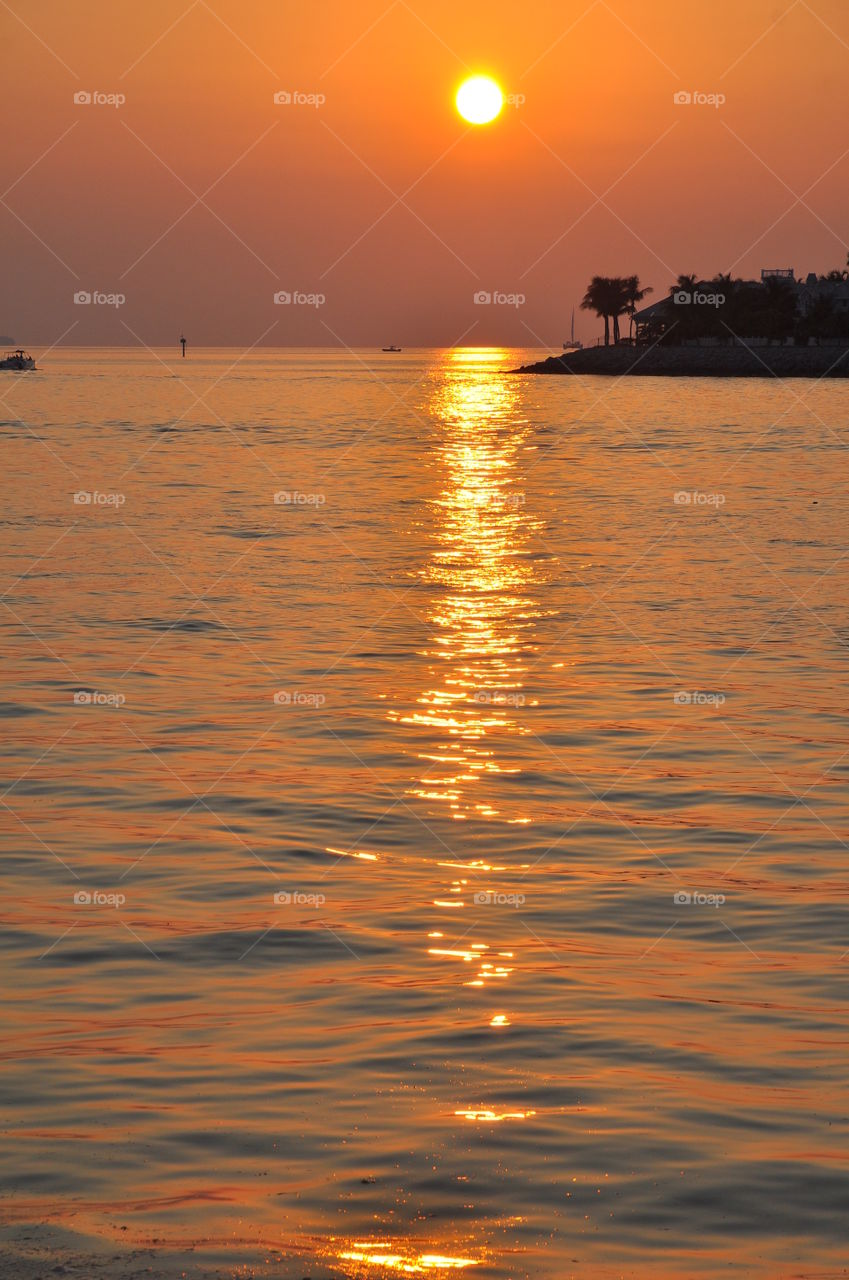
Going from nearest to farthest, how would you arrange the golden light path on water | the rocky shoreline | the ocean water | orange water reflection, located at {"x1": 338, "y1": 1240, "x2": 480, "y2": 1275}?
orange water reflection, located at {"x1": 338, "y1": 1240, "x2": 480, "y2": 1275}
the ocean water
the golden light path on water
the rocky shoreline

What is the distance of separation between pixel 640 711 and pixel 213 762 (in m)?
4.69

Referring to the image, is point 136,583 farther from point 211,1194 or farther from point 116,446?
point 116,446

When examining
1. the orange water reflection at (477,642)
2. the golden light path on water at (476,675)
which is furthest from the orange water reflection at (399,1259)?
the orange water reflection at (477,642)

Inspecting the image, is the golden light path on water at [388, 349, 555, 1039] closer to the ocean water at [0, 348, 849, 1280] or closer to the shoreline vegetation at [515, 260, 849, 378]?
the ocean water at [0, 348, 849, 1280]

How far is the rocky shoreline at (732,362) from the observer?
538 feet

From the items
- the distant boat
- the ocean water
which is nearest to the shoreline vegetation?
the distant boat

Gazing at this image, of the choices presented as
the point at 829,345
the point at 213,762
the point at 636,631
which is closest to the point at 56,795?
the point at 213,762

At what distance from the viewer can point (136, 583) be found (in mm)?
27031

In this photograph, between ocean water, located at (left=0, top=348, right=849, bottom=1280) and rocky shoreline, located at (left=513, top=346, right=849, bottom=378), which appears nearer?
ocean water, located at (left=0, top=348, right=849, bottom=1280)

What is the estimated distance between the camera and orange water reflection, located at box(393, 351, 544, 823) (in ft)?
45.9

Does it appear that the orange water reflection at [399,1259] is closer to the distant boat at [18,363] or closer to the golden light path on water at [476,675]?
the golden light path on water at [476,675]

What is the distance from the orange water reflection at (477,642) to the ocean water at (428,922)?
0.09 m

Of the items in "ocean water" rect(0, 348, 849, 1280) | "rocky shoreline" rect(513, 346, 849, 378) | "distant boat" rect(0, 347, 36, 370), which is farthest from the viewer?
"distant boat" rect(0, 347, 36, 370)

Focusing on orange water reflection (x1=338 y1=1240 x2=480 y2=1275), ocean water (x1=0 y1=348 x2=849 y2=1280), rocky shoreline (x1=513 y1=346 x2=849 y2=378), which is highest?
rocky shoreline (x1=513 y1=346 x2=849 y2=378)
